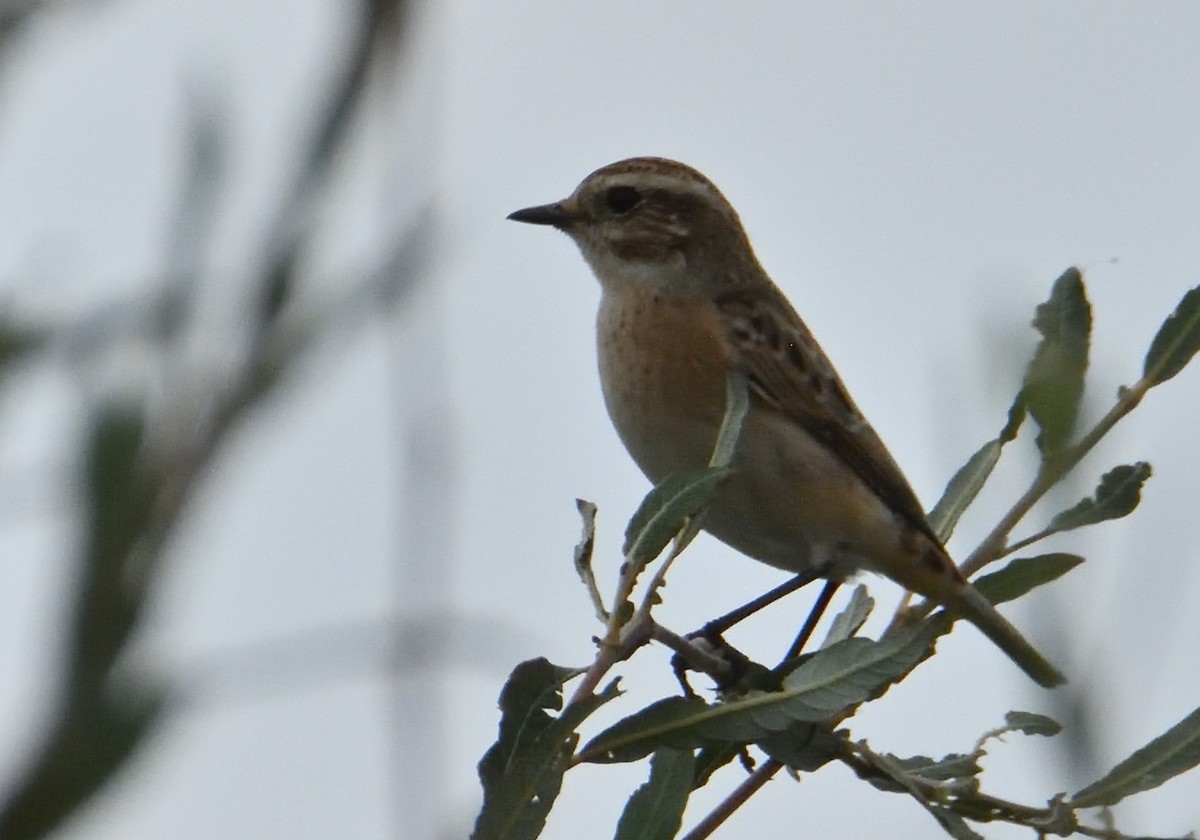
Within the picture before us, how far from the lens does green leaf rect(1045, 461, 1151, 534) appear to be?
12.0 feet

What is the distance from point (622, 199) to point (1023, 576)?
3.02 meters

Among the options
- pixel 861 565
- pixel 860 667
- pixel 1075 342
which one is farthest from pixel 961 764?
pixel 861 565

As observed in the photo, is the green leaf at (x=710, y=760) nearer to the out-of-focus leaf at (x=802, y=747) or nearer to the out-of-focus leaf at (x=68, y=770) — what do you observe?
the out-of-focus leaf at (x=802, y=747)

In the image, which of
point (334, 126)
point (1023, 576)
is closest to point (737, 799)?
point (1023, 576)

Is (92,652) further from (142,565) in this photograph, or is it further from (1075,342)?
(1075,342)

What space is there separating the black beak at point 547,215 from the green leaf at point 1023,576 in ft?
9.48

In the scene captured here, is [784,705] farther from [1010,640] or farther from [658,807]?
[1010,640]

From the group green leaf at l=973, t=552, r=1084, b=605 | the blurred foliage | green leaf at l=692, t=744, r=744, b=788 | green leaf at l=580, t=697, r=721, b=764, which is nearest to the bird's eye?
the blurred foliage

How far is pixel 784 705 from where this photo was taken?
3.21 meters

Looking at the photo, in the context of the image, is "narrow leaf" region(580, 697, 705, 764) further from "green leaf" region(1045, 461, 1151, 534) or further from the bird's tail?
the bird's tail

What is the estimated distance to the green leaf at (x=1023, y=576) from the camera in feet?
12.0

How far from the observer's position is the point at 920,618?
12.5 feet

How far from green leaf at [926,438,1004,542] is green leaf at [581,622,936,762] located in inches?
33.2

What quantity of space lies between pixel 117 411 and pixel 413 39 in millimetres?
607
